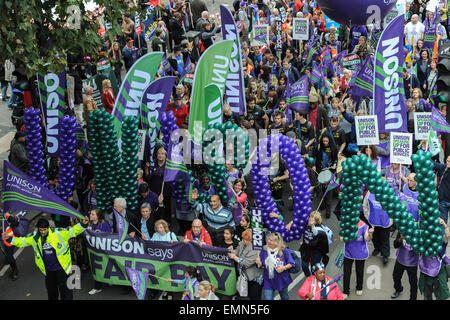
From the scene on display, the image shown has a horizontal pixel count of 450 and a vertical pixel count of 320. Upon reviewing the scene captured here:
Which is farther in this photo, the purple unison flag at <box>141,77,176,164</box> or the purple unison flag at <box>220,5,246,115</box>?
the purple unison flag at <box>220,5,246,115</box>

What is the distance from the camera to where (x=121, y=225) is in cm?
1066

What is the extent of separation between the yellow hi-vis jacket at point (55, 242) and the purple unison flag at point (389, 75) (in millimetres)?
5852

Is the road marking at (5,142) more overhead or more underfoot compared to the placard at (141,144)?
more underfoot

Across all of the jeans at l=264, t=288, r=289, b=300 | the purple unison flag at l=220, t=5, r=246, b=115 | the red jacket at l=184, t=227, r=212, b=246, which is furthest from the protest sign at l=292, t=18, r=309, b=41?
the jeans at l=264, t=288, r=289, b=300

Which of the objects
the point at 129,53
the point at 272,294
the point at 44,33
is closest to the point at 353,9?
the point at 129,53

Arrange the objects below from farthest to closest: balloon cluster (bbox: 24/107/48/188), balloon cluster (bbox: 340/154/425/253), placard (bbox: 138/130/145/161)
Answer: placard (bbox: 138/130/145/161) → balloon cluster (bbox: 24/107/48/188) → balloon cluster (bbox: 340/154/425/253)

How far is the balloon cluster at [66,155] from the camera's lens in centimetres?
1224

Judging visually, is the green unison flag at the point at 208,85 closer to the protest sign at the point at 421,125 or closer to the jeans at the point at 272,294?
the jeans at the point at 272,294

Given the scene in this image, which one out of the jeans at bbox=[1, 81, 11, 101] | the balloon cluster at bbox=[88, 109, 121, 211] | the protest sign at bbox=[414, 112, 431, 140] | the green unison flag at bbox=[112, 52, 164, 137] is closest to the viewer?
the balloon cluster at bbox=[88, 109, 121, 211]

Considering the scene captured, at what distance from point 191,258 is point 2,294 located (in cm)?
332

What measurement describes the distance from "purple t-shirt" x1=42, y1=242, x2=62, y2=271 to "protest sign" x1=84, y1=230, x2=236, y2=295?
3.25 feet

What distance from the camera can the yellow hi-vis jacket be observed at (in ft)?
32.7

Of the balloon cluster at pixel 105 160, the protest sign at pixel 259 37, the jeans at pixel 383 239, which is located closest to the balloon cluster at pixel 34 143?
the balloon cluster at pixel 105 160

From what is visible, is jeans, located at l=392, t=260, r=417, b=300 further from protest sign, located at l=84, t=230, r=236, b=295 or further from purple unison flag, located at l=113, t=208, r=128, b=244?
purple unison flag, located at l=113, t=208, r=128, b=244
